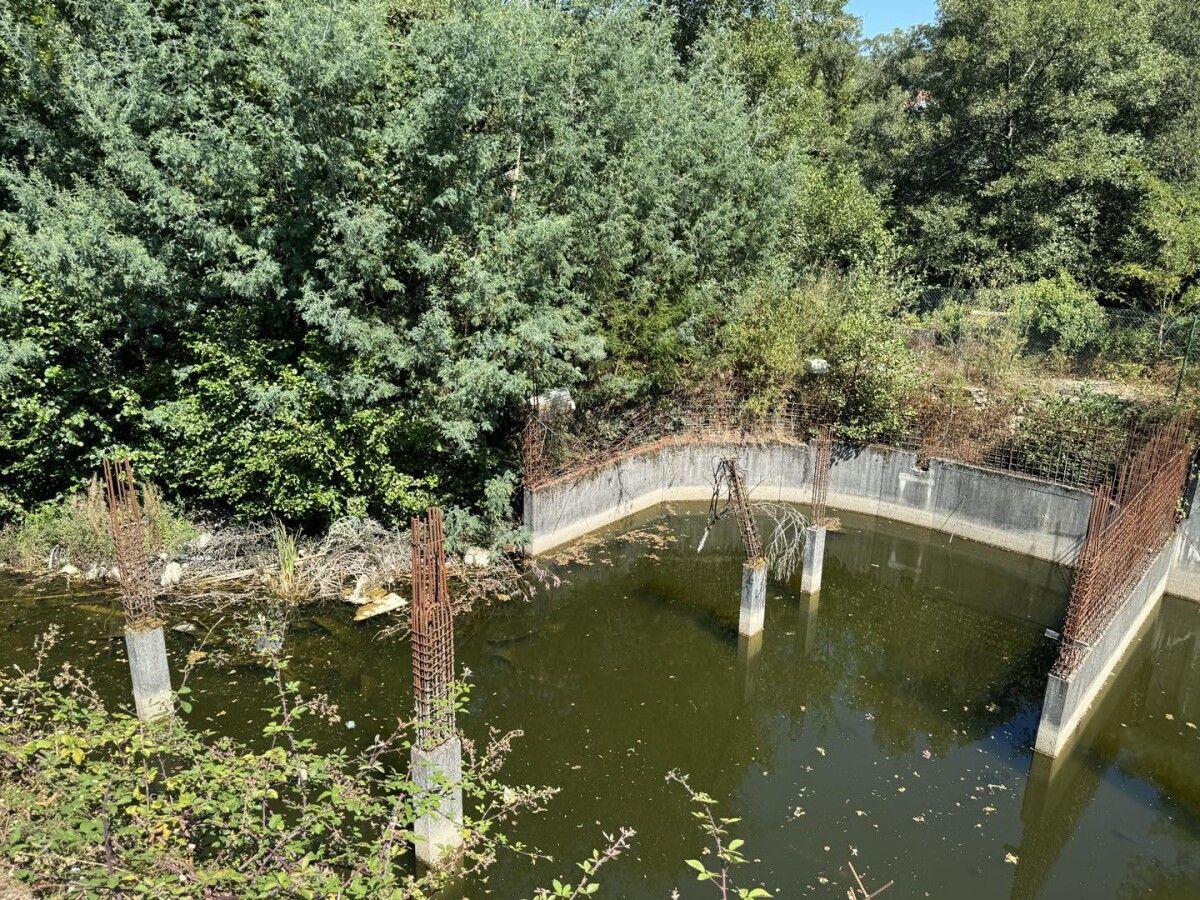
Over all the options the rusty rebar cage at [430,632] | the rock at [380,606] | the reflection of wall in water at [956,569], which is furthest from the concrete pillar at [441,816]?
the reflection of wall in water at [956,569]

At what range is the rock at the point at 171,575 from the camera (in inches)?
476

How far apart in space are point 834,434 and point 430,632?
11055 millimetres

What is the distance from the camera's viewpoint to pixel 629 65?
15.5m

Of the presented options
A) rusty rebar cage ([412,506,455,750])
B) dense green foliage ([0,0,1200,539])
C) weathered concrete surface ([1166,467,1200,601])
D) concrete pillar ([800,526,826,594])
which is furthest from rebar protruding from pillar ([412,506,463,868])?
weathered concrete surface ([1166,467,1200,601])

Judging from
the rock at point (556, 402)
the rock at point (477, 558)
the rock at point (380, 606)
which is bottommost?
the rock at point (380, 606)

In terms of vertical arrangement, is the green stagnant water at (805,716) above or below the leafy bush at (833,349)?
below

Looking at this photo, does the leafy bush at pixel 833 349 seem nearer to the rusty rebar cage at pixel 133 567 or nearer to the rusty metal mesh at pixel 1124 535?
the rusty metal mesh at pixel 1124 535

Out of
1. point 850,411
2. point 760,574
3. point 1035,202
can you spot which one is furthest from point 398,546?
point 1035,202

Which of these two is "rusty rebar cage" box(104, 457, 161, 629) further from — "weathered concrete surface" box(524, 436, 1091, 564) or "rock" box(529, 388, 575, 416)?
"rock" box(529, 388, 575, 416)

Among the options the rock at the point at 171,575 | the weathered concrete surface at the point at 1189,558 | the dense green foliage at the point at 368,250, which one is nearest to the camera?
the dense green foliage at the point at 368,250

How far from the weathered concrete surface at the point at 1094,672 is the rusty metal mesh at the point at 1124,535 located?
0.14 meters

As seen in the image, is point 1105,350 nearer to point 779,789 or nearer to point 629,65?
point 629,65

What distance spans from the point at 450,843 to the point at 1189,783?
7.74 metres

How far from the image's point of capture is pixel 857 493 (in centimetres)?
1631
